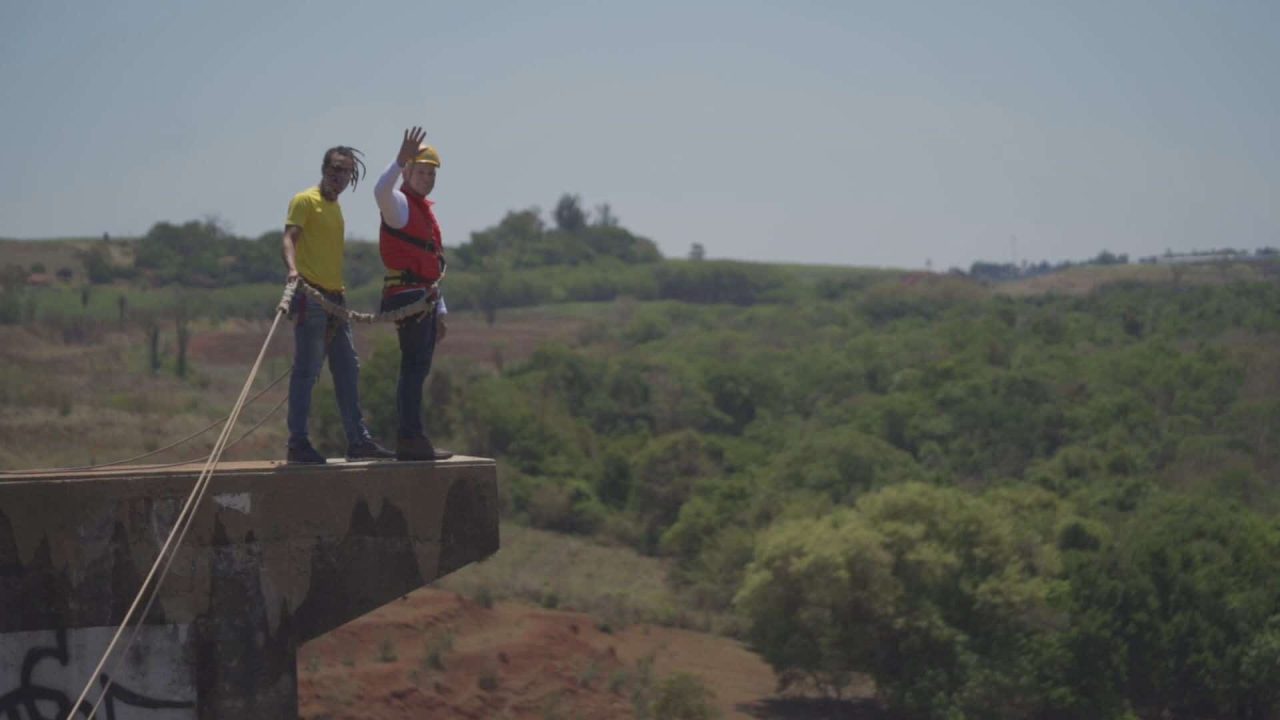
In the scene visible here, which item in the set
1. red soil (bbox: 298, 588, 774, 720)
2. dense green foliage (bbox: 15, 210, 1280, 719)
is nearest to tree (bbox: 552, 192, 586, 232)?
dense green foliage (bbox: 15, 210, 1280, 719)

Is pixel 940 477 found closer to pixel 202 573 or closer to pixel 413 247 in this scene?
pixel 413 247

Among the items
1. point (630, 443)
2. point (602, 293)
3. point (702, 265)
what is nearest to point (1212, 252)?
point (702, 265)

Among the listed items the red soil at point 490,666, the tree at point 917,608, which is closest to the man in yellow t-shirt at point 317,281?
the red soil at point 490,666

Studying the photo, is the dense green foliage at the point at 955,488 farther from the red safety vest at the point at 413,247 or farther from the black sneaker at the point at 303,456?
the black sneaker at the point at 303,456

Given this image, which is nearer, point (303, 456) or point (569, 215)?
point (303, 456)

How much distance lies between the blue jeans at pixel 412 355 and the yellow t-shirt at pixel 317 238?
0.34 meters

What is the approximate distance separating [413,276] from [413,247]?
14 centimetres

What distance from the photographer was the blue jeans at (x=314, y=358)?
7145mm

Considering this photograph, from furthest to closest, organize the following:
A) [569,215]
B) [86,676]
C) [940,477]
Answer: [569,215] < [940,477] < [86,676]

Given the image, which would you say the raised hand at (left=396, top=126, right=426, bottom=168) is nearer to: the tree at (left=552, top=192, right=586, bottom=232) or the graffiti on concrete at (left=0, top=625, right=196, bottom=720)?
the graffiti on concrete at (left=0, top=625, right=196, bottom=720)

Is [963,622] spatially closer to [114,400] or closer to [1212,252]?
[114,400]

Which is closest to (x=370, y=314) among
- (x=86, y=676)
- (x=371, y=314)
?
(x=371, y=314)

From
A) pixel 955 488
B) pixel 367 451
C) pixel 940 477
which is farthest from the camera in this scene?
pixel 940 477

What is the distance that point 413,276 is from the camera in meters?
7.52
